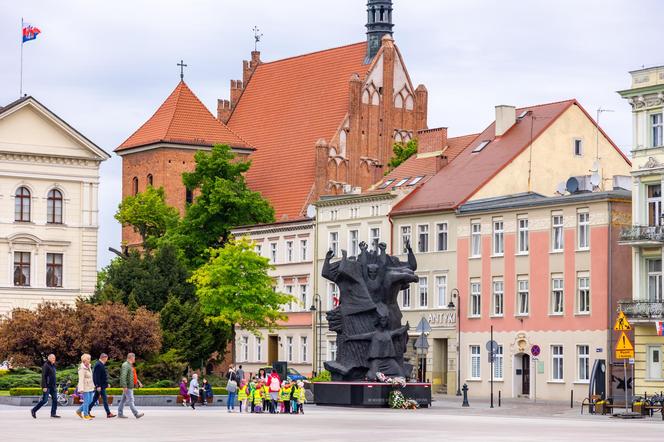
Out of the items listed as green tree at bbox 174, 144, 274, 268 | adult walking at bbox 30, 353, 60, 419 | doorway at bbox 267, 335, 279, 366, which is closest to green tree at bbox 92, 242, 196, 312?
green tree at bbox 174, 144, 274, 268

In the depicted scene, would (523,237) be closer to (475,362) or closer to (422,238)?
(475,362)

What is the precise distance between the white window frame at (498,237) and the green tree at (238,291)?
12785 millimetres

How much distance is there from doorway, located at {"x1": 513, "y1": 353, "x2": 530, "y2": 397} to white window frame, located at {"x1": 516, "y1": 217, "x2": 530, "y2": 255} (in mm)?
4801

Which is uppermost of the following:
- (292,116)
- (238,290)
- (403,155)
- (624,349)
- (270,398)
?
(292,116)

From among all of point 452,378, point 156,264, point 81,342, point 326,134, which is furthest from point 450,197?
point 326,134

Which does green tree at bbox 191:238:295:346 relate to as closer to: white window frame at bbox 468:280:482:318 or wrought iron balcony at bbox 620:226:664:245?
white window frame at bbox 468:280:482:318

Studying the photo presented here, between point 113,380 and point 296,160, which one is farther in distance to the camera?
point 296,160

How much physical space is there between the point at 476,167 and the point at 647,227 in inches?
770

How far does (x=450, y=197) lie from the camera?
88.7 metres

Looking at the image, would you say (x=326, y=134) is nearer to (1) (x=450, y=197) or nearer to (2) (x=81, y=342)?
(1) (x=450, y=197)

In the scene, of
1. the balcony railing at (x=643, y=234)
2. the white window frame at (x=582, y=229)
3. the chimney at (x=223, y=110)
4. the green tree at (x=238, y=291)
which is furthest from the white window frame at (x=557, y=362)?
the chimney at (x=223, y=110)

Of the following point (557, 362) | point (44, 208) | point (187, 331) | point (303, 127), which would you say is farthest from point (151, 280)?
point (303, 127)

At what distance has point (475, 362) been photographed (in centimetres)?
8450

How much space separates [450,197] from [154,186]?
40.5m
